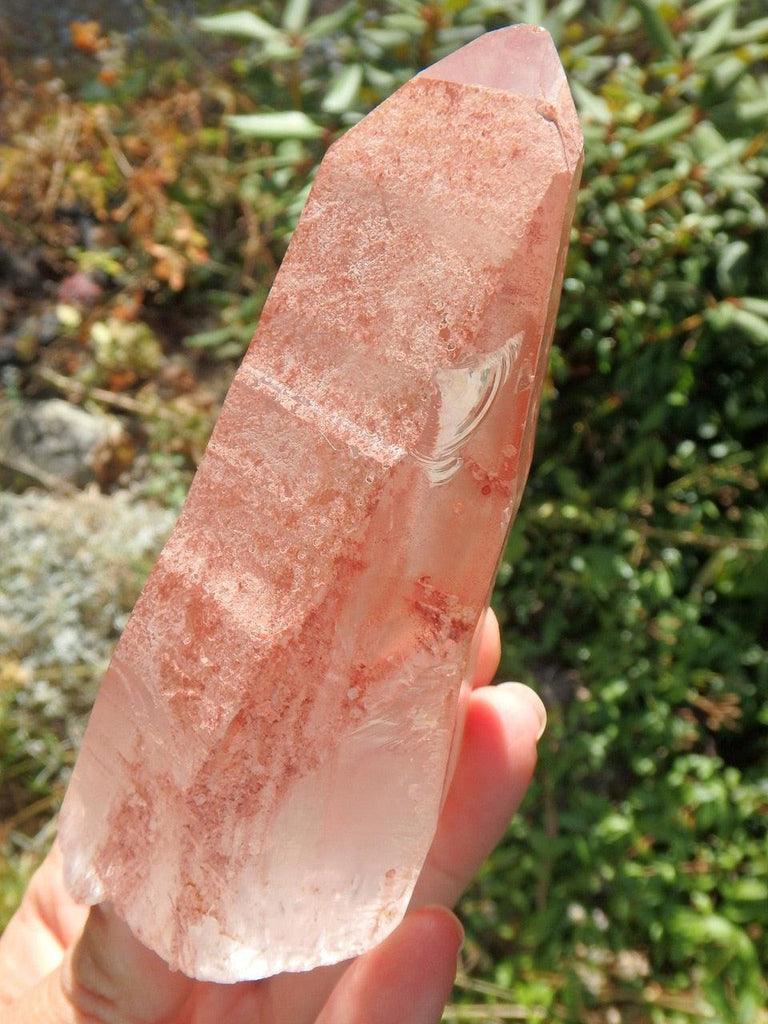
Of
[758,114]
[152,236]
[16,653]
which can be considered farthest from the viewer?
[152,236]

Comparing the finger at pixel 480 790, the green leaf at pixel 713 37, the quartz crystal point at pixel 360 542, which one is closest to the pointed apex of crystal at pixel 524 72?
the quartz crystal point at pixel 360 542

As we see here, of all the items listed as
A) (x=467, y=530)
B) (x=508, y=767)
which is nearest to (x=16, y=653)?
(x=508, y=767)

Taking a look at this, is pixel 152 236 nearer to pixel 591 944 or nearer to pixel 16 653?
pixel 16 653

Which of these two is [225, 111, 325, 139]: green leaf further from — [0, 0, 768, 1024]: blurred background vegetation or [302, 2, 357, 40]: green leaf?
[302, 2, 357, 40]: green leaf

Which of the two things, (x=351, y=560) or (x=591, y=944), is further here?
(x=591, y=944)

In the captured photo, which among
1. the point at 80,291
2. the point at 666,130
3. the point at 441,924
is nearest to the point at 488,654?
the point at 441,924

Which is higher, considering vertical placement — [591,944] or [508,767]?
[508,767]

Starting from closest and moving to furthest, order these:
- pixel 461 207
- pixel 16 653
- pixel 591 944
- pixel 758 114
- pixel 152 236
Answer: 1. pixel 461 207
2. pixel 758 114
3. pixel 591 944
4. pixel 16 653
5. pixel 152 236
